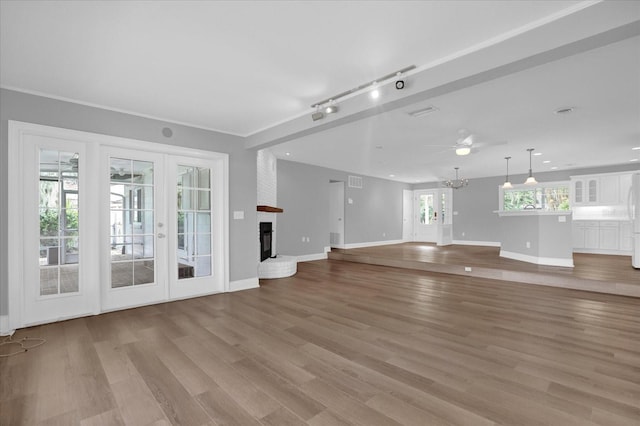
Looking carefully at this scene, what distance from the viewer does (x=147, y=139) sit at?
419 cm

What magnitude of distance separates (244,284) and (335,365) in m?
3.05

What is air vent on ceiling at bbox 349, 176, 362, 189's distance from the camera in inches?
390

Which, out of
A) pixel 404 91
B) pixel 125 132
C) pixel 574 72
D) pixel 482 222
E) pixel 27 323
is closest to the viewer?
pixel 404 91

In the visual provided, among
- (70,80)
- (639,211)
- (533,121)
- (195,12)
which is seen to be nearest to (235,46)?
(195,12)

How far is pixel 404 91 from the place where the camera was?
2.94 metres

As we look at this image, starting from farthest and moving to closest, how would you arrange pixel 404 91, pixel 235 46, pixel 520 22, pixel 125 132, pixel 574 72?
pixel 125 132
pixel 574 72
pixel 404 91
pixel 235 46
pixel 520 22

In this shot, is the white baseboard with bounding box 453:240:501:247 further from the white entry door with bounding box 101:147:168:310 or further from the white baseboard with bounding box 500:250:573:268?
the white entry door with bounding box 101:147:168:310

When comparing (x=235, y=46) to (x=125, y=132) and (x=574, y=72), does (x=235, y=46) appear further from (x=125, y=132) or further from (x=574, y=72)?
(x=574, y=72)

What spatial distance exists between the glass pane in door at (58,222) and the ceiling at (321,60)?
0.82 meters

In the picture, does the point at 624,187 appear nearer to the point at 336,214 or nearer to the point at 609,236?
the point at 609,236

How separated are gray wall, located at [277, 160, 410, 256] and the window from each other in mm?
4174

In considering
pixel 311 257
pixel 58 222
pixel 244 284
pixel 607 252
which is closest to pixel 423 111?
pixel 244 284

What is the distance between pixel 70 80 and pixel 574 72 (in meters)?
5.31

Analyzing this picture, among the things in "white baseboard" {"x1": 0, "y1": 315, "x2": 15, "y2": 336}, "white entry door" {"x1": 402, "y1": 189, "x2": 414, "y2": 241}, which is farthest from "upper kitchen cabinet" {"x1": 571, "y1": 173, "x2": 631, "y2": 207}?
"white baseboard" {"x1": 0, "y1": 315, "x2": 15, "y2": 336}
